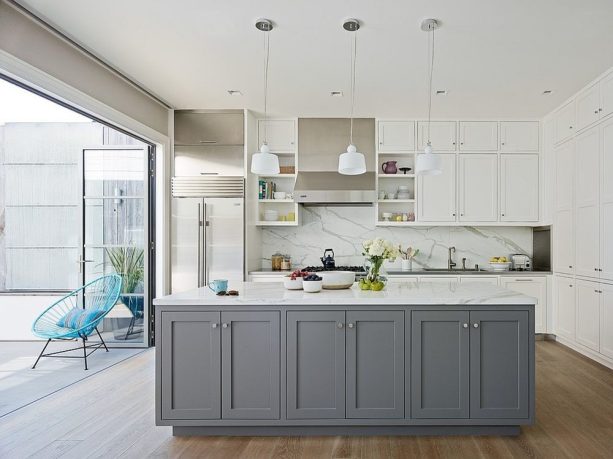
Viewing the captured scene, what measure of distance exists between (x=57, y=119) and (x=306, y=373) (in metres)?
4.55

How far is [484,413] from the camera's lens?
8.24 ft

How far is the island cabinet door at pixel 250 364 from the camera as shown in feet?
8.29

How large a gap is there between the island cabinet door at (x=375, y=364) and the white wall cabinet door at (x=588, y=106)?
3127 millimetres

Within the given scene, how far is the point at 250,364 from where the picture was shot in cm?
254

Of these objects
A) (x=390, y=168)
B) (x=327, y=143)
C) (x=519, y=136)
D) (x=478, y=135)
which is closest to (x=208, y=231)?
(x=327, y=143)

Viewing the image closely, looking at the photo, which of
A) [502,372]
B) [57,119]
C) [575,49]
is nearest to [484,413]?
[502,372]

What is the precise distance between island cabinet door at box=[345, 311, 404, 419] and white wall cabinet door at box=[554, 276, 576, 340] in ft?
9.99

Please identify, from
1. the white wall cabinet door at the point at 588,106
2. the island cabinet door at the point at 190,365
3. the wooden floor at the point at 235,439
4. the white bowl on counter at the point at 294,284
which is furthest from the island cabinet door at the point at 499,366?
the white wall cabinet door at the point at 588,106

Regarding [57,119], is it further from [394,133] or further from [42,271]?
[394,133]

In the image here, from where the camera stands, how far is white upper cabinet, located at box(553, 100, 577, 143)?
4.46 m

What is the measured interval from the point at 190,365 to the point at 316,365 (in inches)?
30.3

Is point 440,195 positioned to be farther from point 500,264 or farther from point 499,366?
point 499,366

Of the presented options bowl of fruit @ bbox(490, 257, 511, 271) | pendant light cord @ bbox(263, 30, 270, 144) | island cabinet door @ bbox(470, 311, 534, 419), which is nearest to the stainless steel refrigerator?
pendant light cord @ bbox(263, 30, 270, 144)

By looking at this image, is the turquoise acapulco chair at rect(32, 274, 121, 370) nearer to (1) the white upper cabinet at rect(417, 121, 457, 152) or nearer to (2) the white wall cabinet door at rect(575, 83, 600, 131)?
(1) the white upper cabinet at rect(417, 121, 457, 152)
